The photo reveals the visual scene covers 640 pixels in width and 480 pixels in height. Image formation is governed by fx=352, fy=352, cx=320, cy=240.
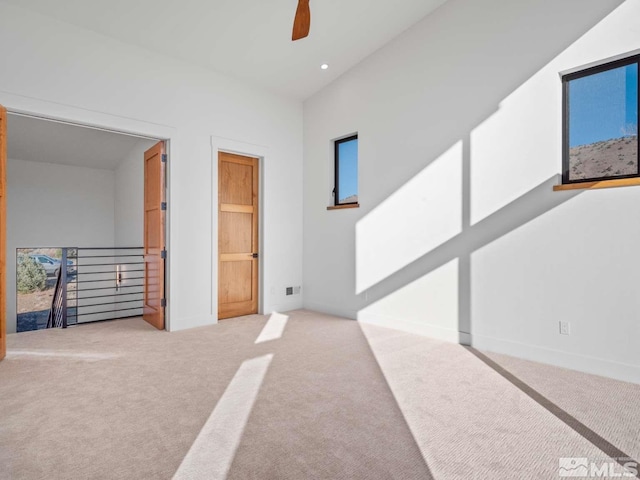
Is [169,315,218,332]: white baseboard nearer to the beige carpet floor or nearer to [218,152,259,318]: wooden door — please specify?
[218,152,259,318]: wooden door

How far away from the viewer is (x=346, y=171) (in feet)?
16.6

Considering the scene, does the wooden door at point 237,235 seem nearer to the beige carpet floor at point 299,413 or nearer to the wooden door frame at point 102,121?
the wooden door frame at point 102,121

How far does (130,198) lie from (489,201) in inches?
270

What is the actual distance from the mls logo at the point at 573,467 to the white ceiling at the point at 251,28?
4.14 metres

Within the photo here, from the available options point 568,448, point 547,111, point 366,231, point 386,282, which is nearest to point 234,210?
point 366,231

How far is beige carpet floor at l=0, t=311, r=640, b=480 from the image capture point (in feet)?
5.55

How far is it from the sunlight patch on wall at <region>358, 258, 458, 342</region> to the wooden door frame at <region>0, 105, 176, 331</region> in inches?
105

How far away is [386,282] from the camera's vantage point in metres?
4.37

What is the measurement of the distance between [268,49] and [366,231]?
8.29 ft

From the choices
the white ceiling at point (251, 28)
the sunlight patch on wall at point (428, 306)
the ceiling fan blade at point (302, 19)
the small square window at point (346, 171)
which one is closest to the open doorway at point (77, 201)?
the white ceiling at point (251, 28)

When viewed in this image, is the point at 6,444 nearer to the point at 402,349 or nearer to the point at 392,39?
the point at 402,349

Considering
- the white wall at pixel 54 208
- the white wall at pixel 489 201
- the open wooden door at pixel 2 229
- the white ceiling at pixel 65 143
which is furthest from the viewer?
the white wall at pixel 54 208

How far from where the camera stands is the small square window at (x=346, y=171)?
4.95m

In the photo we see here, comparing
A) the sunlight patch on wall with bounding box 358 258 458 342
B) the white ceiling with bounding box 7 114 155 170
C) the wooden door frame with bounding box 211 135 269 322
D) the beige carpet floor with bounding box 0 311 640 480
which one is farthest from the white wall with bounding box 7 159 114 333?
the sunlight patch on wall with bounding box 358 258 458 342
